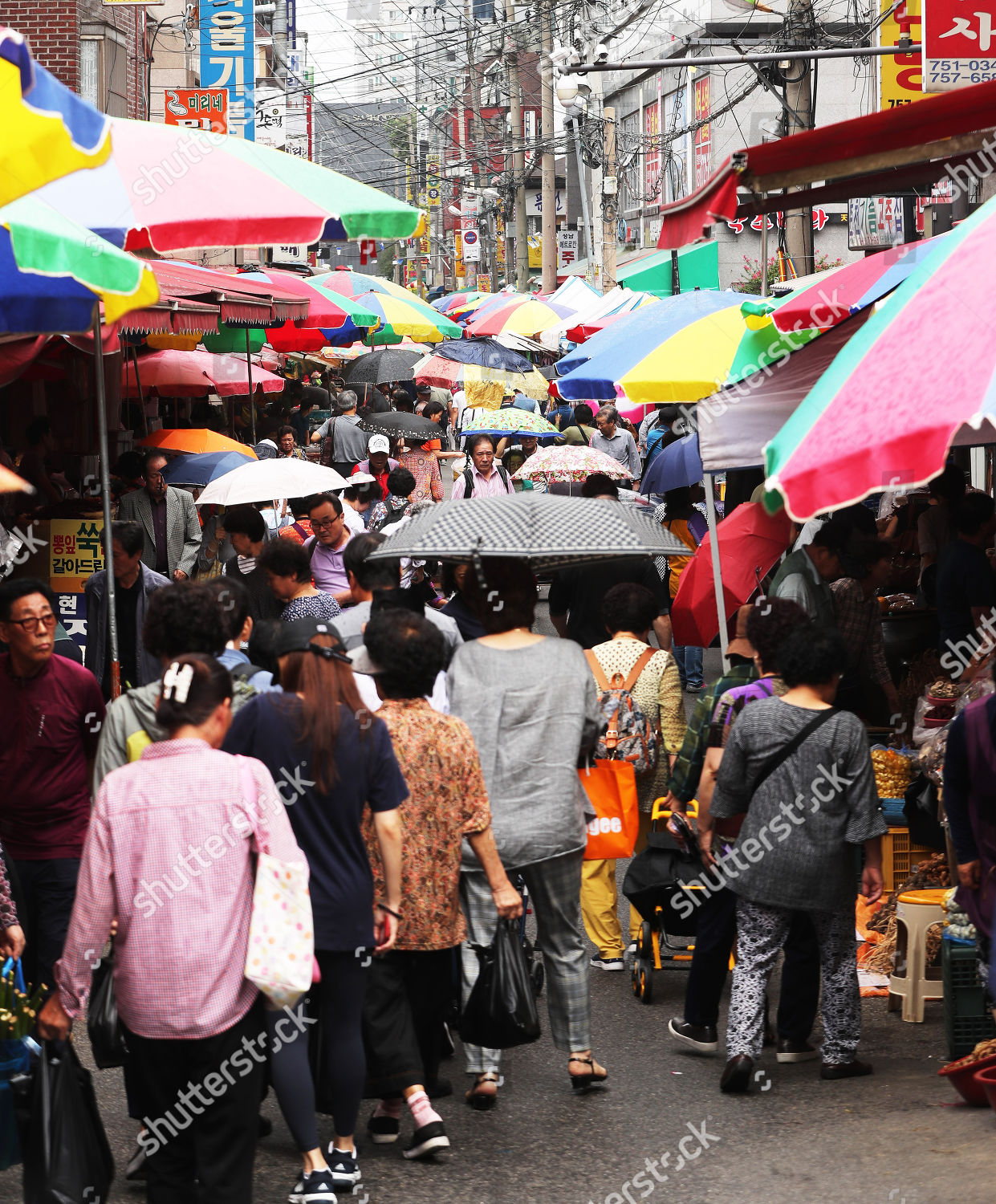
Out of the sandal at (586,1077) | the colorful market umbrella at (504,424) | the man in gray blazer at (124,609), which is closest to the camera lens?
the sandal at (586,1077)

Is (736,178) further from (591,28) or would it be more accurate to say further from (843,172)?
(591,28)

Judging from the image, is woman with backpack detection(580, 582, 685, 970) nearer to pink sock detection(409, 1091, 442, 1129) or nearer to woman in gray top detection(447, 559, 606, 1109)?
woman in gray top detection(447, 559, 606, 1109)

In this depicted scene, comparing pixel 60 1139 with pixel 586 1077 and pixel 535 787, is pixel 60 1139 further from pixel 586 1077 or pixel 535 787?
pixel 586 1077

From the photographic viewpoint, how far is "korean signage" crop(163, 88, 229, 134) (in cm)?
2719

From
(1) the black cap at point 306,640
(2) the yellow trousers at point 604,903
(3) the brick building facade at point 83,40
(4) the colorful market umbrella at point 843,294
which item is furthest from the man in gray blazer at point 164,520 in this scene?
(3) the brick building facade at point 83,40

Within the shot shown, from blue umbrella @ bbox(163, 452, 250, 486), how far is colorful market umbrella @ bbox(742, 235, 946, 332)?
16.8 feet

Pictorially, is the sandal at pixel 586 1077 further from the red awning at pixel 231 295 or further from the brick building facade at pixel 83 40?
the brick building facade at pixel 83 40

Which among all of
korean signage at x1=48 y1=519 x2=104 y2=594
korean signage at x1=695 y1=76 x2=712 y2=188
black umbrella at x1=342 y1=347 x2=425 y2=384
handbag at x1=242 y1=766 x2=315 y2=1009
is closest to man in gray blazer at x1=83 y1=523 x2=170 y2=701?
korean signage at x1=48 y1=519 x2=104 y2=594

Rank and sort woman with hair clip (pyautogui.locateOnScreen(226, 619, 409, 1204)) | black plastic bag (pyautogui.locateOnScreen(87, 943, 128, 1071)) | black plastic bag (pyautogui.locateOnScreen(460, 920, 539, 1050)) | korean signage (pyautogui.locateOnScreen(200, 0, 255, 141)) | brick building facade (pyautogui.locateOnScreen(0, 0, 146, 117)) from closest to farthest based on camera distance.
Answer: black plastic bag (pyautogui.locateOnScreen(87, 943, 128, 1071))
woman with hair clip (pyautogui.locateOnScreen(226, 619, 409, 1204))
black plastic bag (pyautogui.locateOnScreen(460, 920, 539, 1050))
brick building facade (pyautogui.locateOnScreen(0, 0, 146, 117))
korean signage (pyautogui.locateOnScreen(200, 0, 255, 141))

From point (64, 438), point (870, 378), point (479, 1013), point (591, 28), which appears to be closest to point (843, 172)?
point (870, 378)

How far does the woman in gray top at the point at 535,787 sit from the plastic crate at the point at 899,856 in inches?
79.8

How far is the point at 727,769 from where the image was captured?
546cm

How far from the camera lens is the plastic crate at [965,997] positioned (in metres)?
5.55

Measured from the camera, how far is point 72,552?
998cm
